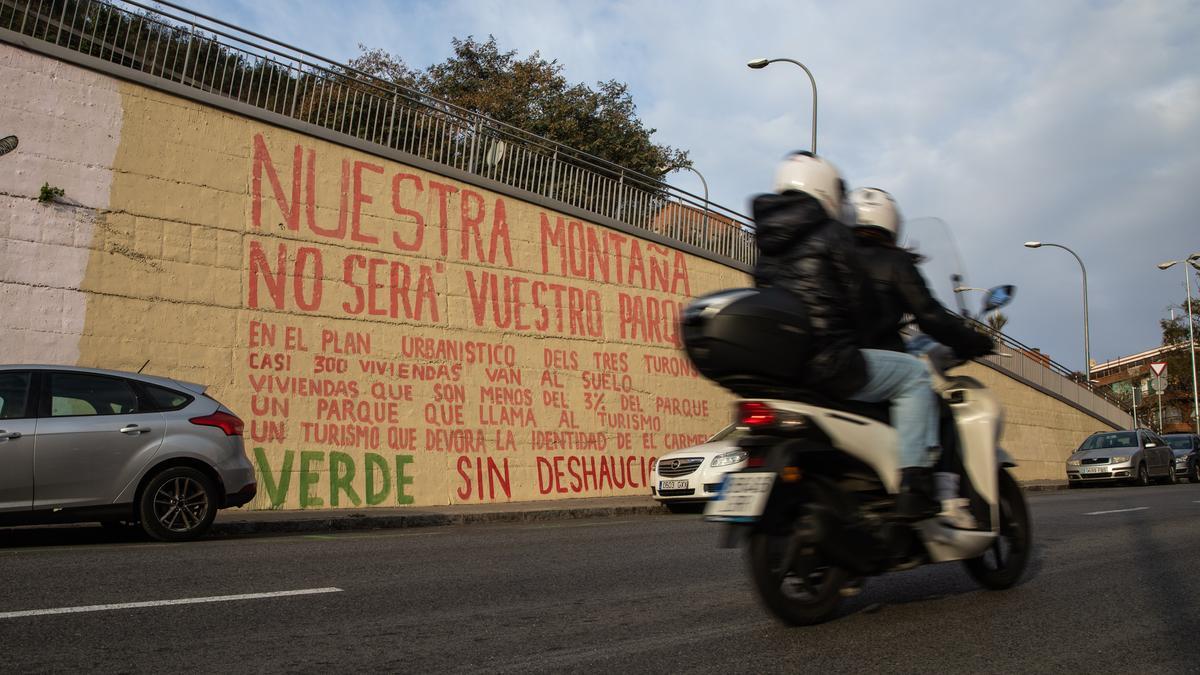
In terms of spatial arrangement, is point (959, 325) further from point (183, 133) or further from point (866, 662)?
point (183, 133)

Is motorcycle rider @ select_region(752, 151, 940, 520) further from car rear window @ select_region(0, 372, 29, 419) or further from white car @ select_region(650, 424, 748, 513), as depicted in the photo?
white car @ select_region(650, 424, 748, 513)

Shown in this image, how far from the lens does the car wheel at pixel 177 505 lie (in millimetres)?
9266

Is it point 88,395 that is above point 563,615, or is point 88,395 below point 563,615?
above

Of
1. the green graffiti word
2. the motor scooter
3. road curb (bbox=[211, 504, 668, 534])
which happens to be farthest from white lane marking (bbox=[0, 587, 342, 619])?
the green graffiti word

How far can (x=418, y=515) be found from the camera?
13078 millimetres

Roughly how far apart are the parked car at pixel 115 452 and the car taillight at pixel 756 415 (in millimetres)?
6617

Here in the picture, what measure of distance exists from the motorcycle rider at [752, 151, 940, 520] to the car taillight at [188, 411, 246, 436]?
260 inches

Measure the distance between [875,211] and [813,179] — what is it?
63 centimetres

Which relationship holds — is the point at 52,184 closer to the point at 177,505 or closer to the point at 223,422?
the point at 223,422

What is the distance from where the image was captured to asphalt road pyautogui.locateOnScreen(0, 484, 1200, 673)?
421cm

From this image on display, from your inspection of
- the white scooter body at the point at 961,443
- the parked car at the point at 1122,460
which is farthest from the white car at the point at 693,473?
the parked car at the point at 1122,460

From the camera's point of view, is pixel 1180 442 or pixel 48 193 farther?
pixel 1180 442

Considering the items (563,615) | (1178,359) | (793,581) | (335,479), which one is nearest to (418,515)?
(335,479)

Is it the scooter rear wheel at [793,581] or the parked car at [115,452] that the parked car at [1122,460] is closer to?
the parked car at [115,452]
